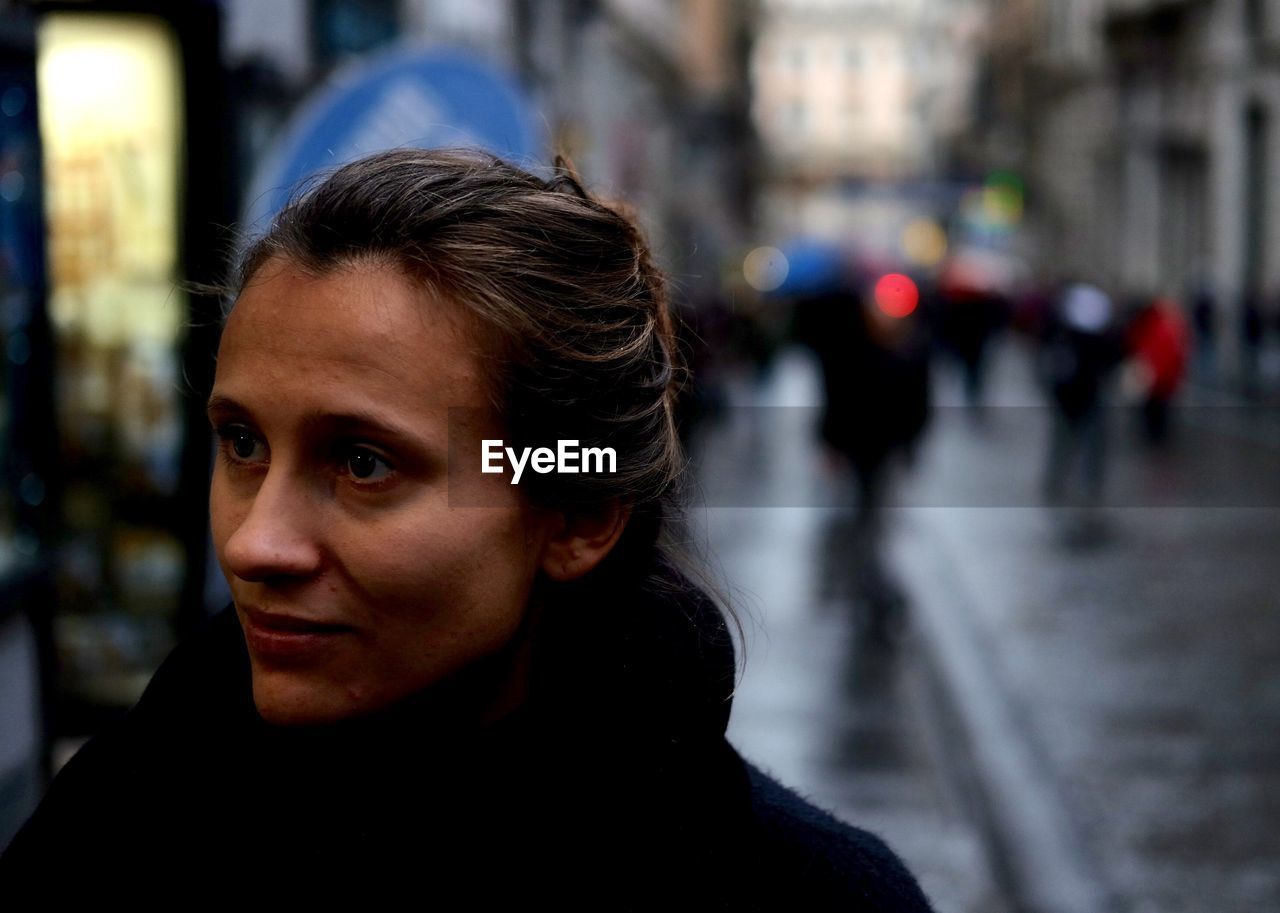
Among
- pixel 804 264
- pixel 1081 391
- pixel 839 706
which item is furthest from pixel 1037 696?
pixel 804 264

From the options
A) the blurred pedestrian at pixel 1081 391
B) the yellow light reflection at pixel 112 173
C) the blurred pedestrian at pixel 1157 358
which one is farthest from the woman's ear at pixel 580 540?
the blurred pedestrian at pixel 1157 358

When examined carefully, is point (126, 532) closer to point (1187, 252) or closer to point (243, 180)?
point (243, 180)

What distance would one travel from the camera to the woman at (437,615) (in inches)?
55.6

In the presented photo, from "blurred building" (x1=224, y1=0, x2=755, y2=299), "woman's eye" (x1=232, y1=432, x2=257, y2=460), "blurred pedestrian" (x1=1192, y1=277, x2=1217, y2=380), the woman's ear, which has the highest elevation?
"blurred building" (x1=224, y1=0, x2=755, y2=299)

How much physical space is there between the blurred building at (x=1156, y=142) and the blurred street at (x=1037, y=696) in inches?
264

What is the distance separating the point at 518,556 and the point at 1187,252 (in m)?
39.0

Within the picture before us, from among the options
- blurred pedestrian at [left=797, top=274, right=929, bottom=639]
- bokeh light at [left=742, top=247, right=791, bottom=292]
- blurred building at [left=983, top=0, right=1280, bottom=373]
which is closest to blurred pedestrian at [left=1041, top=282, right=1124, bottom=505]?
blurred building at [left=983, top=0, right=1280, bottom=373]

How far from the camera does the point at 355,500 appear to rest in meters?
1.41

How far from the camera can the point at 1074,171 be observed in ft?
168

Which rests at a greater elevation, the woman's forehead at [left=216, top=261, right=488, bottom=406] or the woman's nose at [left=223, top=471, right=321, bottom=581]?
the woman's forehead at [left=216, top=261, right=488, bottom=406]

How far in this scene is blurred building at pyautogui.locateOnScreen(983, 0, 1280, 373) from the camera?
30.7 meters

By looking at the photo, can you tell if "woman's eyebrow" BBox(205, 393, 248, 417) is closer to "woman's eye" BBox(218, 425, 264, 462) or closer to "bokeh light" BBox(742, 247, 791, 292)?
"woman's eye" BBox(218, 425, 264, 462)

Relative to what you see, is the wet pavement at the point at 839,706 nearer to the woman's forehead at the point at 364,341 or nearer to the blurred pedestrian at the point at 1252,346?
the woman's forehead at the point at 364,341

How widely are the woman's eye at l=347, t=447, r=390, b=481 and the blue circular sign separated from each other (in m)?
3.18
